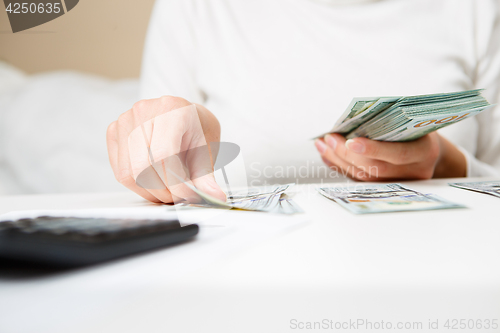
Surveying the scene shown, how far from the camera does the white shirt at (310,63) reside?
36.7 inches

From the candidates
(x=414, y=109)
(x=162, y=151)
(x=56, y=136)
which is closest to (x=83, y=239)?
(x=162, y=151)

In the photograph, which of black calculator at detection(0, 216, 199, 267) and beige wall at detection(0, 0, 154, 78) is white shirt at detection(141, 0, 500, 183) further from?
black calculator at detection(0, 216, 199, 267)

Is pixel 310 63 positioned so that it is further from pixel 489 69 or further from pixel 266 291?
pixel 266 291

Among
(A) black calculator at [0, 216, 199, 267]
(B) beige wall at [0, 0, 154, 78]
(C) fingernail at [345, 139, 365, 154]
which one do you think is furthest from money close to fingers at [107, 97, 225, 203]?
(B) beige wall at [0, 0, 154, 78]

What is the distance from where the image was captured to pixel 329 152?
680mm

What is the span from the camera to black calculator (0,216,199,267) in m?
0.18

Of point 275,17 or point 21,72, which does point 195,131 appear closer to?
point 275,17

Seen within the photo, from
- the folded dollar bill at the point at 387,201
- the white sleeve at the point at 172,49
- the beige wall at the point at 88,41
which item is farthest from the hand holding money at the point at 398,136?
the beige wall at the point at 88,41

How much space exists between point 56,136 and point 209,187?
1028 mm

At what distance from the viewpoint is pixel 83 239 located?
190 millimetres

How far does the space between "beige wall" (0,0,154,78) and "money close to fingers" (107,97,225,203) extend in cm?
90

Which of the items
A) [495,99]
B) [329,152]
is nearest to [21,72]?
[329,152]

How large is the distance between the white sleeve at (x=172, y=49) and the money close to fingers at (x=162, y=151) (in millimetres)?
512

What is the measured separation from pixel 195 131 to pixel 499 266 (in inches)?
18.2
